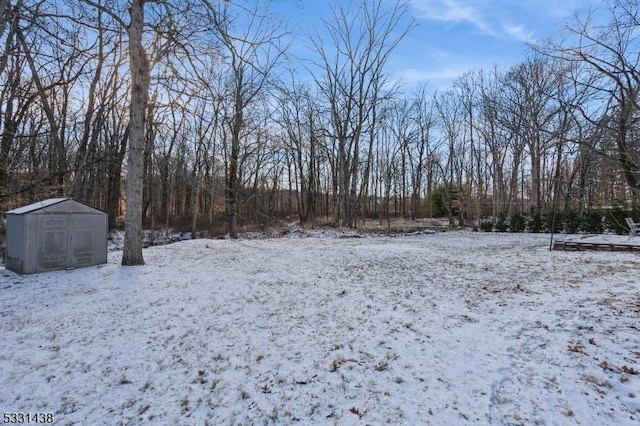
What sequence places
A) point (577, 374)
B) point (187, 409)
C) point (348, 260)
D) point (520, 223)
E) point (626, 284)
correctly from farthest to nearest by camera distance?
point (520, 223) < point (348, 260) < point (626, 284) < point (577, 374) < point (187, 409)

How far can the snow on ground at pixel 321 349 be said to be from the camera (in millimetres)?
2621

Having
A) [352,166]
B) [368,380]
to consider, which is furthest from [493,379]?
[352,166]

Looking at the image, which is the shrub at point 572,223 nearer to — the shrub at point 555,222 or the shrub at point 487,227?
the shrub at point 555,222

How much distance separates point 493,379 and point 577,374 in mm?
734

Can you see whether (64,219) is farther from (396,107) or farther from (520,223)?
(396,107)

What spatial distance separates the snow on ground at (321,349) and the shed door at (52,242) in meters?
0.49

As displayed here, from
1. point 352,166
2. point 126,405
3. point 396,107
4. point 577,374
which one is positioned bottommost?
point 126,405

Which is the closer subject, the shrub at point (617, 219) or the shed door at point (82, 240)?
the shed door at point (82, 240)

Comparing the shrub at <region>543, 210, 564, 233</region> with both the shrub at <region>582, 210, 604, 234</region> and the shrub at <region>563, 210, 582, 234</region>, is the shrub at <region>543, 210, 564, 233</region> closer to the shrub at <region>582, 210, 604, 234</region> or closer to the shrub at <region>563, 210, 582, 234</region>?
the shrub at <region>563, 210, 582, 234</region>

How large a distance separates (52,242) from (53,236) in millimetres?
132

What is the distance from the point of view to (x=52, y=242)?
22.6ft

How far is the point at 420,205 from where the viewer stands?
36.3 metres

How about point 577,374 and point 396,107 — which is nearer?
point 577,374

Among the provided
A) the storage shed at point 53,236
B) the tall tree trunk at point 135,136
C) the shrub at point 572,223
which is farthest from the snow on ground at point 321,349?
the shrub at point 572,223
